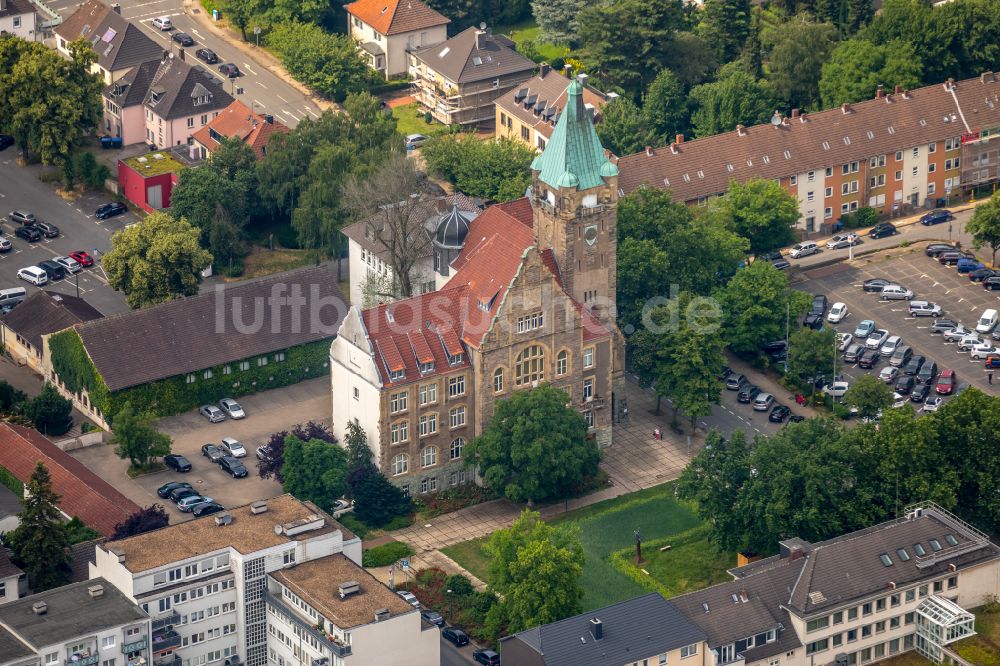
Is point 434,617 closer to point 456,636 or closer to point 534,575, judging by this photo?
point 456,636

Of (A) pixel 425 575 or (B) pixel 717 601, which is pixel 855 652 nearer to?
(B) pixel 717 601

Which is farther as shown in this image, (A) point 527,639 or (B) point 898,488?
(B) point 898,488

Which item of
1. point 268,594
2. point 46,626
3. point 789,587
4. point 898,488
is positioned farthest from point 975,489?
point 46,626

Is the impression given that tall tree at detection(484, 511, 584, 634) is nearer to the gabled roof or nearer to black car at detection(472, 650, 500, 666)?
black car at detection(472, 650, 500, 666)

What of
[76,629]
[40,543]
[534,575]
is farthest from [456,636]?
[40,543]

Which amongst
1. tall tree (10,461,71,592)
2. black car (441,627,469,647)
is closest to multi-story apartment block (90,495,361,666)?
tall tree (10,461,71,592)
